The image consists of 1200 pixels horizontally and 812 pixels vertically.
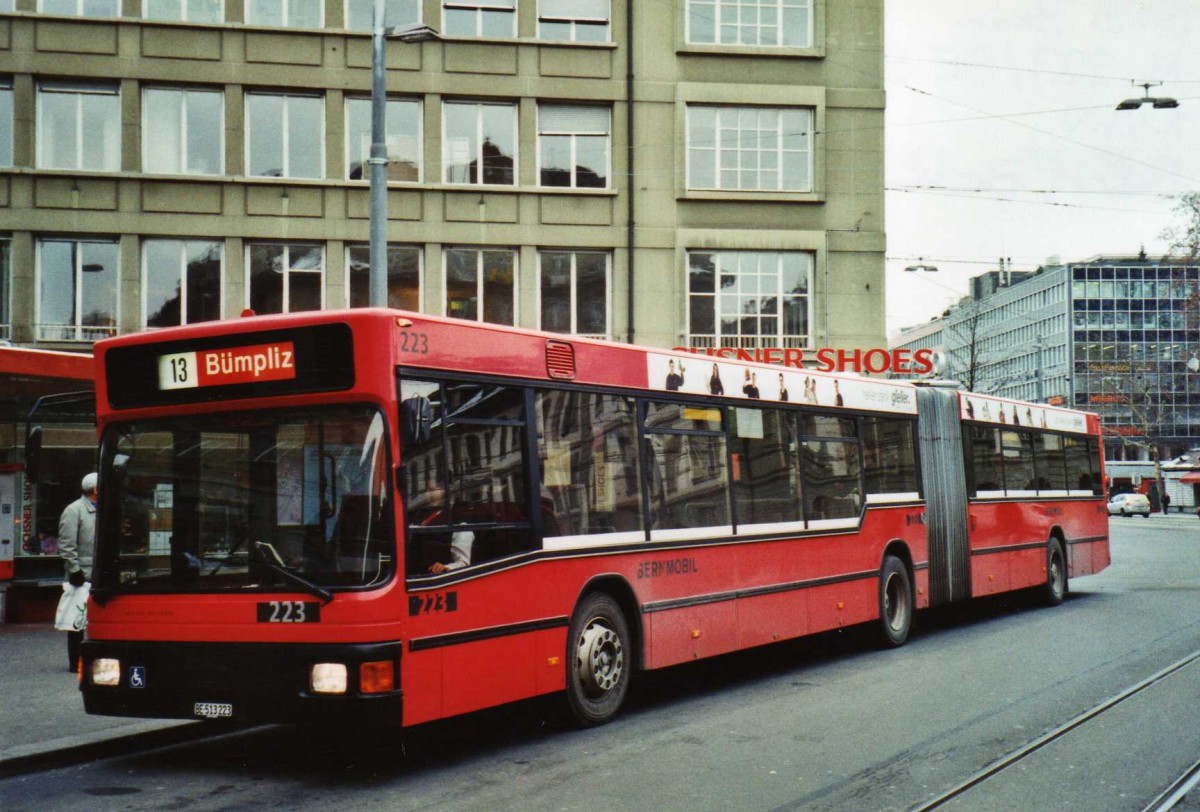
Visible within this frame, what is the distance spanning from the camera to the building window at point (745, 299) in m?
29.8

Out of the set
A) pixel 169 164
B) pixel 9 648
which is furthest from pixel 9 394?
pixel 169 164

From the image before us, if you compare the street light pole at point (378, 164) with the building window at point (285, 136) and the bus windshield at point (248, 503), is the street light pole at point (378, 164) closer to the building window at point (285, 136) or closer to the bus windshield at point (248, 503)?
the bus windshield at point (248, 503)

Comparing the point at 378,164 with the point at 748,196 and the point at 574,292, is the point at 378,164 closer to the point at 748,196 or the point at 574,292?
the point at 574,292

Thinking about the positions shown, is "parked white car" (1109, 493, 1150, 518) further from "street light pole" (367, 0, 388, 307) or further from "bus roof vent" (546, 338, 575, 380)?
"bus roof vent" (546, 338, 575, 380)

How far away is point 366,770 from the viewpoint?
28.2ft

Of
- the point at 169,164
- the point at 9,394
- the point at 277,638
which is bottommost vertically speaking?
the point at 277,638

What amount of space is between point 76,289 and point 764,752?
22.3 m

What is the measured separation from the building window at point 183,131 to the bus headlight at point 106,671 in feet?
68.9

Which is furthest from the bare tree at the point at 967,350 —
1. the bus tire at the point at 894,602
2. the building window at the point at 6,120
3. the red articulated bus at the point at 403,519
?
the building window at the point at 6,120

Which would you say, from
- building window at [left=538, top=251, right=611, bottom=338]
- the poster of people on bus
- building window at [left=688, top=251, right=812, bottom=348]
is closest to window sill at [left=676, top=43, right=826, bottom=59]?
building window at [left=688, top=251, right=812, bottom=348]

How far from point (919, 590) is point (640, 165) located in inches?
611

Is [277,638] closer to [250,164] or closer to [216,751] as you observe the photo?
[216,751]

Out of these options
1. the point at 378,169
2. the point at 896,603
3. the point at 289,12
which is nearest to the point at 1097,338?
the point at 289,12

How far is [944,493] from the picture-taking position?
1689 cm
